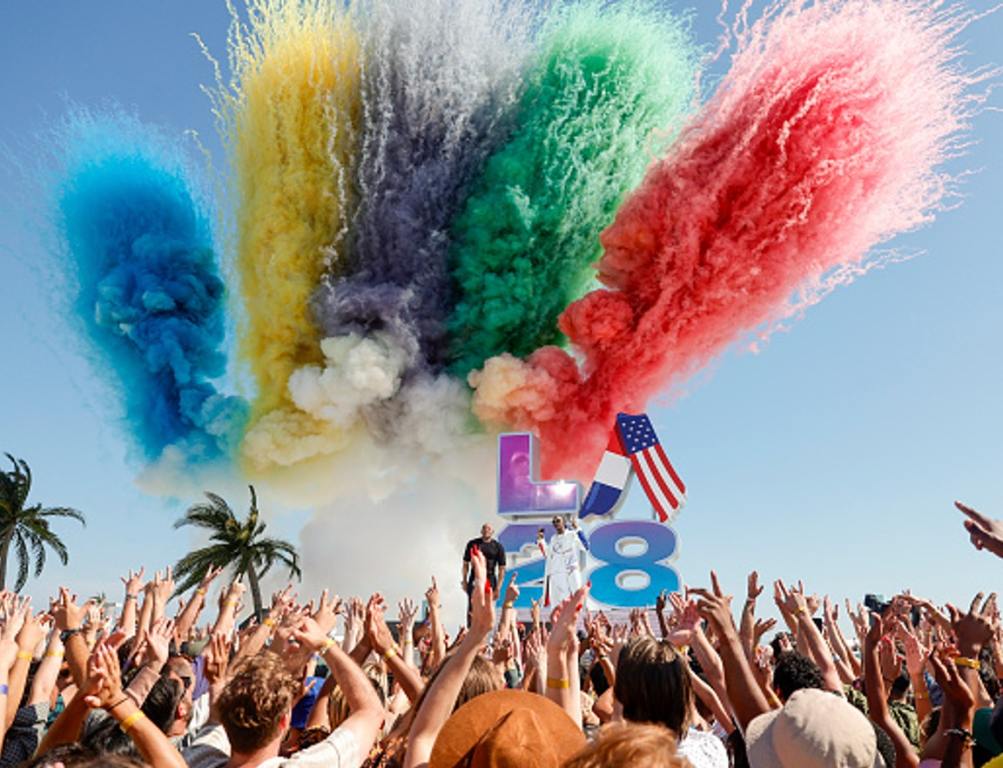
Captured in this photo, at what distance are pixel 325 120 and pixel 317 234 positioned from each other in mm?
2819

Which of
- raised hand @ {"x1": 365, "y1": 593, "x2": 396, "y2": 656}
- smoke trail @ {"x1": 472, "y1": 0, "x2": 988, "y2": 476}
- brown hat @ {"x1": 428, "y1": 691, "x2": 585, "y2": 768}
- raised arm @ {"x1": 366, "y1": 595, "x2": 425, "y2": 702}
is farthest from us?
smoke trail @ {"x1": 472, "y1": 0, "x2": 988, "y2": 476}

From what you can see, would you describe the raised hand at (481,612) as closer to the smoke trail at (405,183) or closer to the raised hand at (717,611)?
the raised hand at (717,611)

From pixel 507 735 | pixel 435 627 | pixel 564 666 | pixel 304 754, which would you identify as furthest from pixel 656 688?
pixel 435 627

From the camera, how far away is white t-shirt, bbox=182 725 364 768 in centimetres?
297

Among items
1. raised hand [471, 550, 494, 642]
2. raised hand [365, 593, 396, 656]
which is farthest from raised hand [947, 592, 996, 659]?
raised hand [365, 593, 396, 656]

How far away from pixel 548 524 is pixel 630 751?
19656mm

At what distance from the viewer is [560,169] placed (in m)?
21.8

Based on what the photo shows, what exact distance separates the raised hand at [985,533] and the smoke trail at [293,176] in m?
20.7

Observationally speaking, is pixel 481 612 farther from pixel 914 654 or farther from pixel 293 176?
pixel 293 176

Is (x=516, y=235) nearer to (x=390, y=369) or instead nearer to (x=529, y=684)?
(x=390, y=369)

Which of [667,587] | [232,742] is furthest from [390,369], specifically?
[232,742]

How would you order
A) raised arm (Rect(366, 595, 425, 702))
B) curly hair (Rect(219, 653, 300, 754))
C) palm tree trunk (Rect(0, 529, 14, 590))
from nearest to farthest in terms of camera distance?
1. curly hair (Rect(219, 653, 300, 754))
2. raised arm (Rect(366, 595, 425, 702))
3. palm tree trunk (Rect(0, 529, 14, 590))

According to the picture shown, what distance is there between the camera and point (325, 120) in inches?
878

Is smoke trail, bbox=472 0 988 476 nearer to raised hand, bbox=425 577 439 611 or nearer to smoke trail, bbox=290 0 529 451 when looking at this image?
smoke trail, bbox=290 0 529 451
